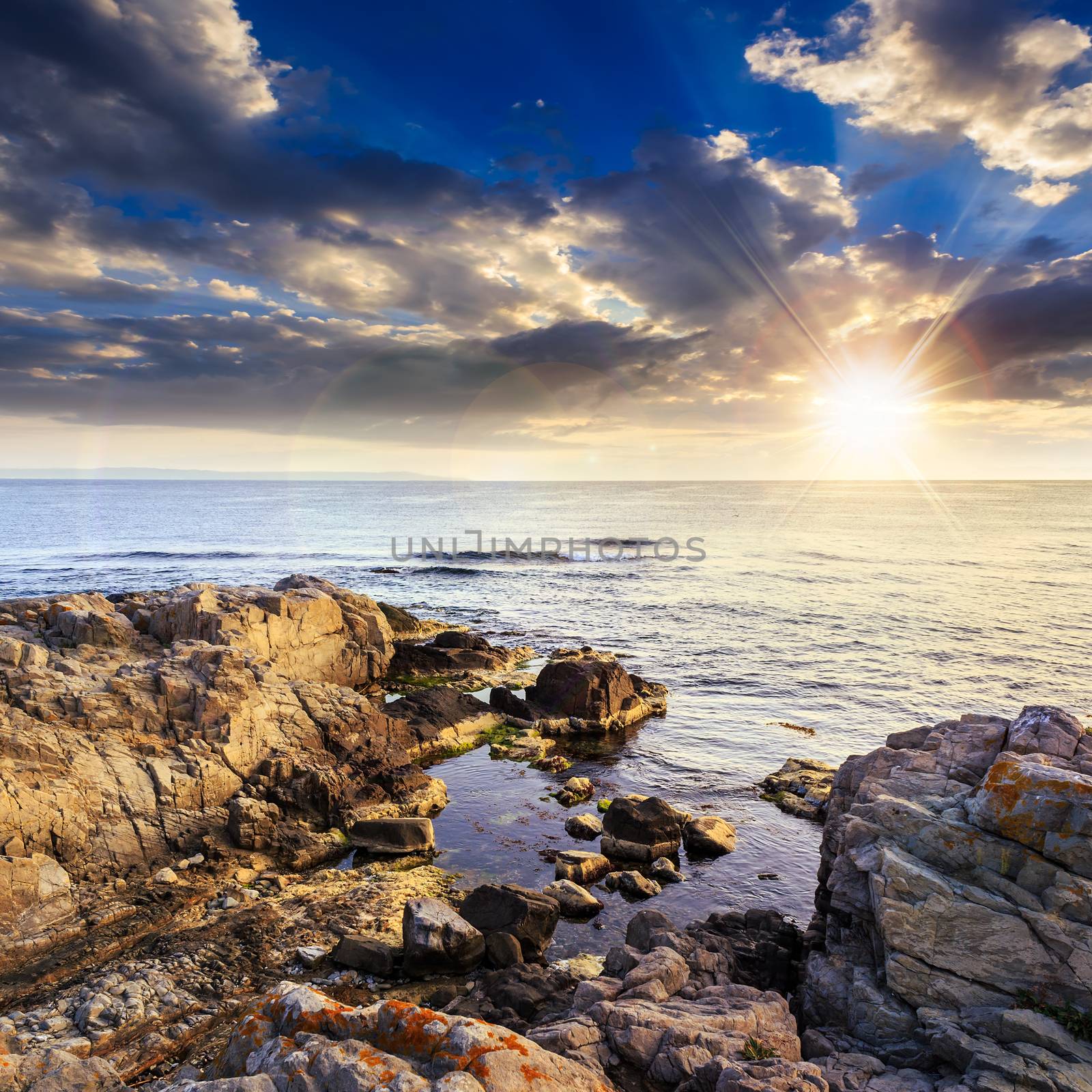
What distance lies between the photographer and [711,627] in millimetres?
46375

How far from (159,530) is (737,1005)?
11699cm

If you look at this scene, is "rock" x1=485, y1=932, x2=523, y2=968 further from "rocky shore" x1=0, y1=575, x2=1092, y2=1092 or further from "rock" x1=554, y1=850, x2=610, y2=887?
"rock" x1=554, y1=850, x2=610, y2=887

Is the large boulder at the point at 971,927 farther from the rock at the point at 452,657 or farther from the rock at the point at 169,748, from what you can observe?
the rock at the point at 452,657

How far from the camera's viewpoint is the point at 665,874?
1688 cm

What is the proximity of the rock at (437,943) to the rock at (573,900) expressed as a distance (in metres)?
2.65

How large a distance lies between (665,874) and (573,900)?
9.70 ft

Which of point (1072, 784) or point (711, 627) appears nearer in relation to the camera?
point (1072, 784)

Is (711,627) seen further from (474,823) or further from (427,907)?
(427,907)

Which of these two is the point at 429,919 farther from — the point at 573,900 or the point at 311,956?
the point at 573,900

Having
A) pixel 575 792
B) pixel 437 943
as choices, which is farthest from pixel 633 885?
pixel 575 792

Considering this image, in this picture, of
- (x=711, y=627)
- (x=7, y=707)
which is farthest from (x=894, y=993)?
(x=711, y=627)

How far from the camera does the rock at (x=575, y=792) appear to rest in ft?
69.7

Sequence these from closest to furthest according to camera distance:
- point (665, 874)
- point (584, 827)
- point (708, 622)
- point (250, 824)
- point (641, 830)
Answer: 1. point (250, 824)
2. point (665, 874)
3. point (641, 830)
4. point (584, 827)
5. point (708, 622)

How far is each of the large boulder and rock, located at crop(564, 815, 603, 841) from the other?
7922 mm
